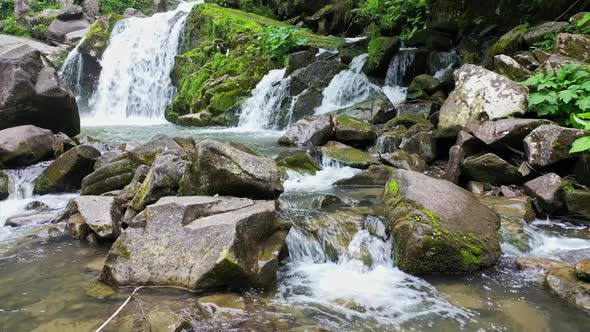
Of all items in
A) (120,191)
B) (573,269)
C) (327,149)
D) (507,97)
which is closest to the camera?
(573,269)

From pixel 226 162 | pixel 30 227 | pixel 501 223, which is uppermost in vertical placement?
pixel 226 162

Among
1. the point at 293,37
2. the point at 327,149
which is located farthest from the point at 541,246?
the point at 293,37

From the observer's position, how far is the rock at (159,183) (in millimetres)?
6246

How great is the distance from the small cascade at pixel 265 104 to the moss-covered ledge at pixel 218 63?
16.0 inches

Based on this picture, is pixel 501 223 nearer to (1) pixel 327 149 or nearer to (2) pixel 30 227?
(1) pixel 327 149

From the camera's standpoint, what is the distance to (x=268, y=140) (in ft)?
39.3

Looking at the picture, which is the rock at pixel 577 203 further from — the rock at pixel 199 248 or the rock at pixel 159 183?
the rock at pixel 159 183

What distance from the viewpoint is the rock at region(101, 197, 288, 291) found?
4336 mm

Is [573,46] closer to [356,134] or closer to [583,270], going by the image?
[356,134]

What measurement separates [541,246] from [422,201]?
1.58 metres

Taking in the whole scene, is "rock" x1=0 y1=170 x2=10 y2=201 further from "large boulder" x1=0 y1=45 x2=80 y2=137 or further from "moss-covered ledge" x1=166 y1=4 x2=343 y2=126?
"moss-covered ledge" x1=166 y1=4 x2=343 y2=126

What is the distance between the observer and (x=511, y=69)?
9008mm

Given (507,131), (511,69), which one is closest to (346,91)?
(511,69)

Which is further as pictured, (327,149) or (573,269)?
(327,149)
